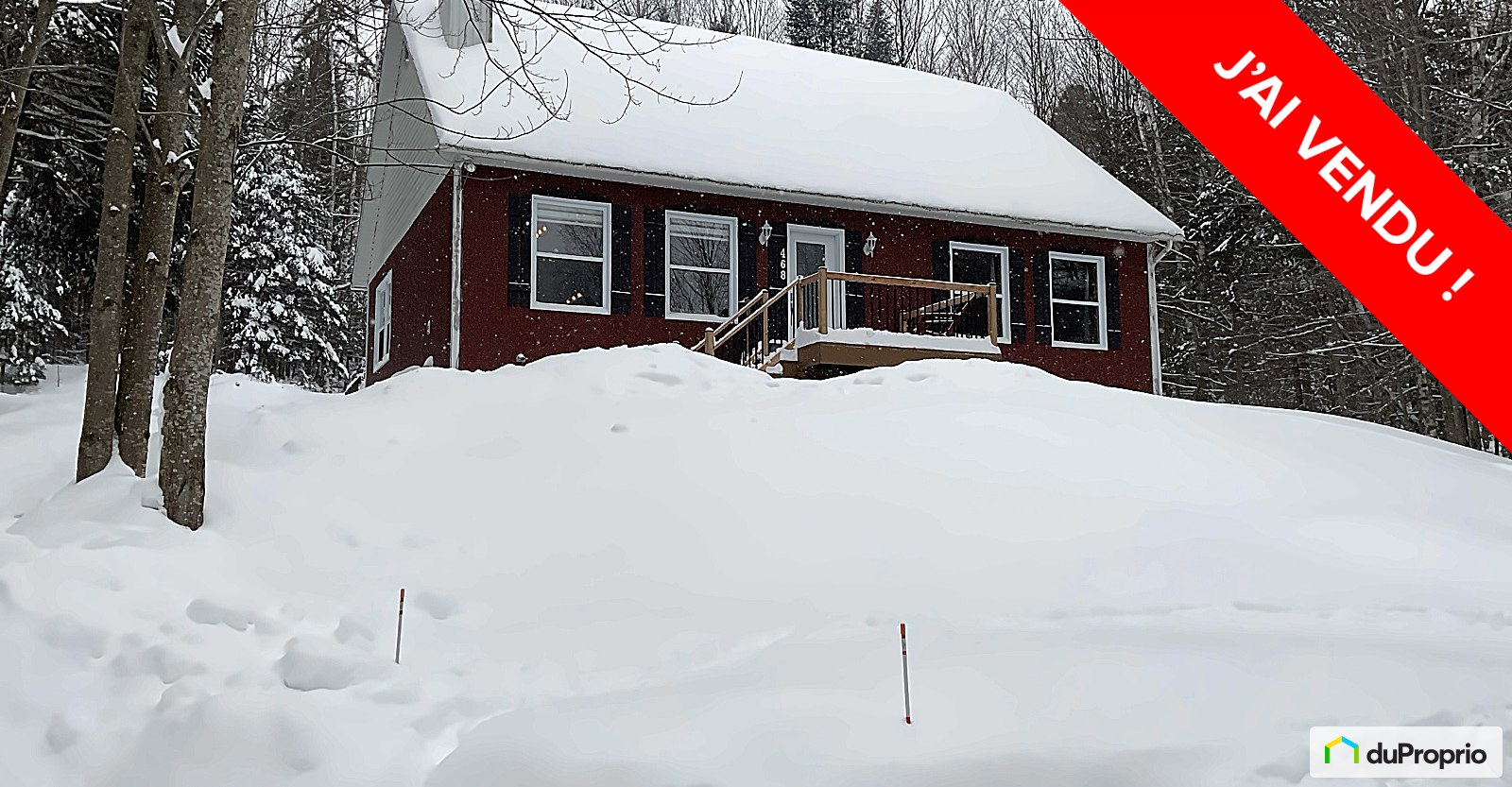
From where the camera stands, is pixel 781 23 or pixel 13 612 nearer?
pixel 13 612

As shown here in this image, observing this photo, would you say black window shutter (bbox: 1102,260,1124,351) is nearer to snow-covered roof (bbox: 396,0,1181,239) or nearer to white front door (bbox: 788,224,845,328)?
snow-covered roof (bbox: 396,0,1181,239)

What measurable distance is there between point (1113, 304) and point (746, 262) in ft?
20.0

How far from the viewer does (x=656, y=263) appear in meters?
14.7

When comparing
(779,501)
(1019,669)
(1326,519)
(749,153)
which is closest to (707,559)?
(779,501)

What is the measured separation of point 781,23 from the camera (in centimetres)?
3216

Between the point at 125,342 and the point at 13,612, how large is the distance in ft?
9.26

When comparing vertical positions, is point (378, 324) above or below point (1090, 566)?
above

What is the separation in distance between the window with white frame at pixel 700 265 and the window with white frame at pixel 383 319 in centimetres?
537

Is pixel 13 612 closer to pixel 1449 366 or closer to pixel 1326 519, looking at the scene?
pixel 1326 519

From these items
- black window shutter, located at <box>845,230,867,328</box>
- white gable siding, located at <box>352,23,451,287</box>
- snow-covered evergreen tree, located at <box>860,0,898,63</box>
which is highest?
snow-covered evergreen tree, located at <box>860,0,898,63</box>

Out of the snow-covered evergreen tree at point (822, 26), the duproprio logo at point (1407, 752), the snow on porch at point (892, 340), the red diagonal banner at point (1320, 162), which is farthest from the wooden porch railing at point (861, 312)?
the snow-covered evergreen tree at point (822, 26)

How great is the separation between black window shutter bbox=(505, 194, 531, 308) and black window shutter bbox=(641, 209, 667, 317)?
1.53 m

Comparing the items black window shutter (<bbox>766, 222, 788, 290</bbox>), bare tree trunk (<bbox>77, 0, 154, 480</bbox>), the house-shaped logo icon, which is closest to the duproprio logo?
the house-shaped logo icon

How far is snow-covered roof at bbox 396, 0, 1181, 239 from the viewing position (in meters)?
14.4
